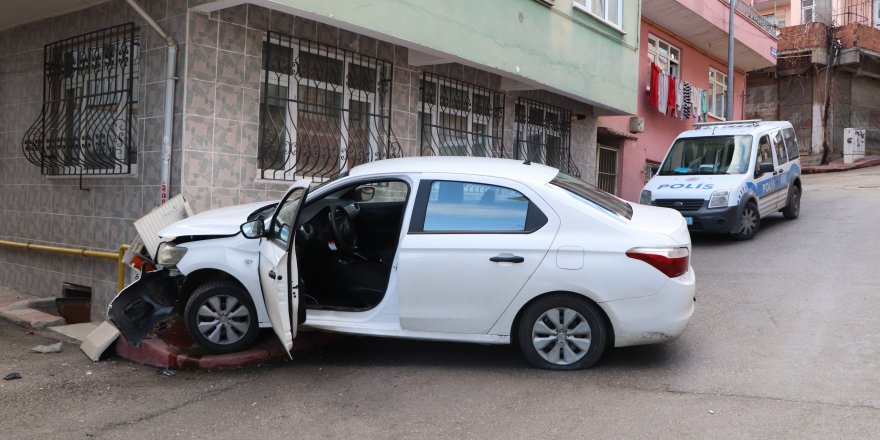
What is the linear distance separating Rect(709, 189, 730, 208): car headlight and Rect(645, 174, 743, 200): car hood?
0.24ft

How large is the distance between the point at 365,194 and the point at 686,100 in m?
15.7

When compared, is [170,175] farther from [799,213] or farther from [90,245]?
[799,213]

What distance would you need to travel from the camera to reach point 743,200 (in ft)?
37.7

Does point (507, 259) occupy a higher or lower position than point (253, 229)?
lower

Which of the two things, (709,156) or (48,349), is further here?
(709,156)

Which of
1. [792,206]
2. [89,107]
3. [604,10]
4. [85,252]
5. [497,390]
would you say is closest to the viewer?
[497,390]

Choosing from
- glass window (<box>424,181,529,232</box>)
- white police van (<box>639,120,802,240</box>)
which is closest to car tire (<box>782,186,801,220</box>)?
white police van (<box>639,120,802,240</box>)

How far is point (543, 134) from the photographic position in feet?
43.5

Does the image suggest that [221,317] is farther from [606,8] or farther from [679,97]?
[679,97]

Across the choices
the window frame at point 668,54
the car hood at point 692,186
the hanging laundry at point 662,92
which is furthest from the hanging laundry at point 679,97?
the car hood at point 692,186

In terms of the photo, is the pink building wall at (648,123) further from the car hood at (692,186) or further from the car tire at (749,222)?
the car tire at (749,222)

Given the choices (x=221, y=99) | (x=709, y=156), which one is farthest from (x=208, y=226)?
(x=709, y=156)

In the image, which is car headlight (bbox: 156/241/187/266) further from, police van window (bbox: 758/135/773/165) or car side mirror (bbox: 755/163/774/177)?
police van window (bbox: 758/135/773/165)

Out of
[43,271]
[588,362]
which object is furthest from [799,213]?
[43,271]
